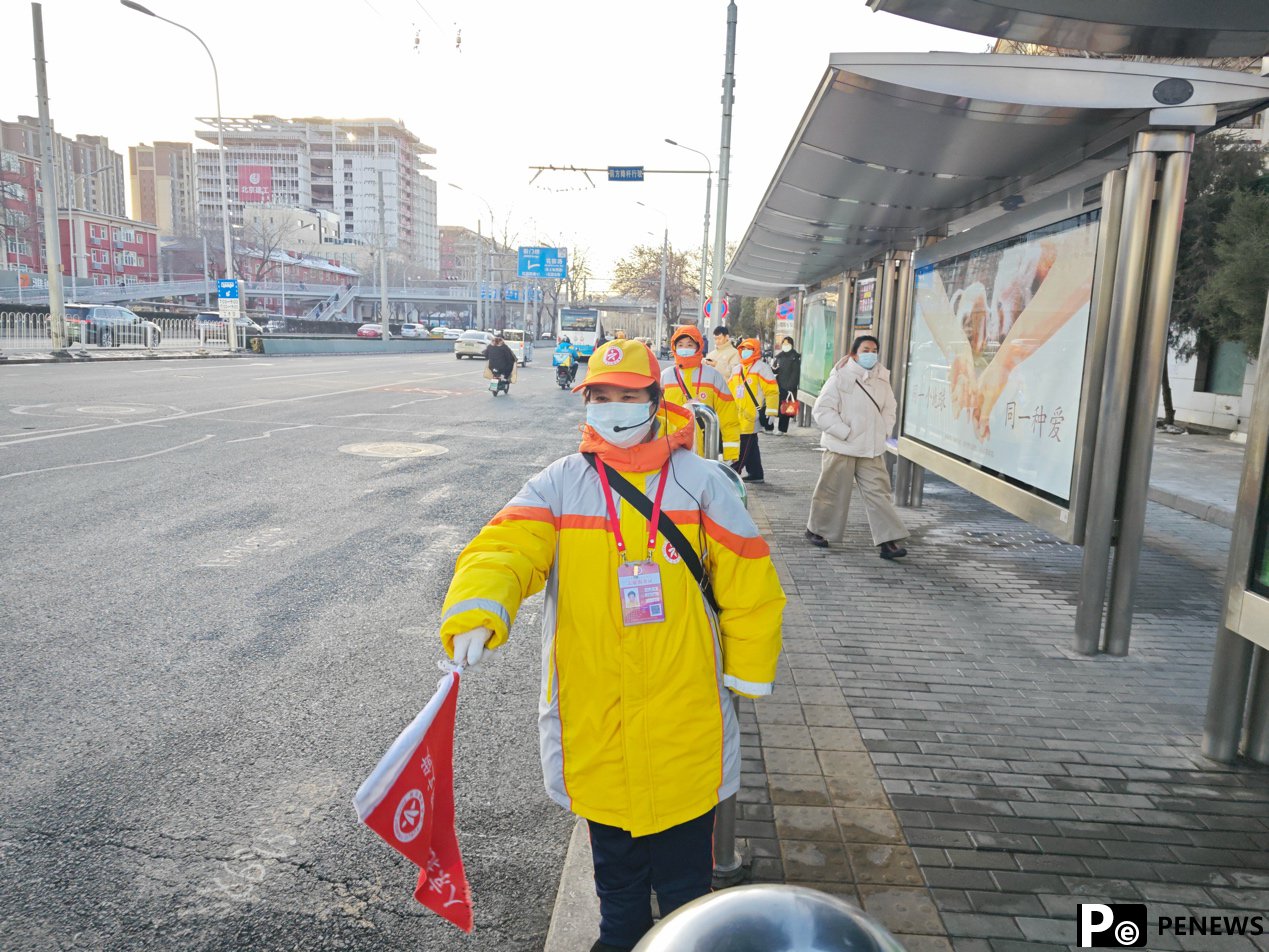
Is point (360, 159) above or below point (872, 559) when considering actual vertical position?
above

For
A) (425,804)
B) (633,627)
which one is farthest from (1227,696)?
(425,804)

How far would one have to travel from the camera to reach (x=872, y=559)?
7.57 m

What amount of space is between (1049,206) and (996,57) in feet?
4.75

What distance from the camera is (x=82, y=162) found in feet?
443

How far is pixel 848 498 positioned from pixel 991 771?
4076 millimetres

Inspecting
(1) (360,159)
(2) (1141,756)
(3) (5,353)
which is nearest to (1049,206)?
(2) (1141,756)

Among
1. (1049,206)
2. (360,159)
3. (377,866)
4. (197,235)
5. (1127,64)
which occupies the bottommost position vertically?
(377,866)

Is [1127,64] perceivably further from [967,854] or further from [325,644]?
[325,644]

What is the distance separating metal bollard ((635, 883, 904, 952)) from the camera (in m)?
1.09

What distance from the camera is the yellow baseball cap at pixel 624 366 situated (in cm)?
254

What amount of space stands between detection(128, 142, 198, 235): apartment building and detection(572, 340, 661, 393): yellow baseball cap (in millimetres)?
159717

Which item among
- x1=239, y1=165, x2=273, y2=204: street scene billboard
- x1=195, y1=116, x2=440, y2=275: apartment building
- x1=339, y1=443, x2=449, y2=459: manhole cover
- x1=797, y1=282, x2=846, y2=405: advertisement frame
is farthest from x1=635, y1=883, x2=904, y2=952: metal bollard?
x1=239, y1=165, x2=273, y2=204: street scene billboard

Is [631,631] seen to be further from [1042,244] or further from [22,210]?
[22,210]

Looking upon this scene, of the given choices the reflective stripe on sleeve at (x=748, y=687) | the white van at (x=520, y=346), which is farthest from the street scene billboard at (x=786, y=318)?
the reflective stripe on sleeve at (x=748, y=687)
